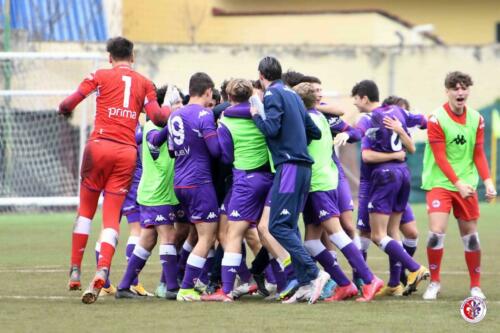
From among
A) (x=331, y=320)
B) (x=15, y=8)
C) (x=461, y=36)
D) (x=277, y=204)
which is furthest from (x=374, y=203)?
(x=461, y=36)

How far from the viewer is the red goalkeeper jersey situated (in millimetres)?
10680

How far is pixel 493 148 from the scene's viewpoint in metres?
30.2

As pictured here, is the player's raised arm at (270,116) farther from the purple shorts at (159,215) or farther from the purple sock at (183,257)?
the purple sock at (183,257)

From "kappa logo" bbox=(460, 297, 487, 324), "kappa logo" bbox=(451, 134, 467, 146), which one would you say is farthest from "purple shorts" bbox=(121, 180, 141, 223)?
"kappa logo" bbox=(460, 297, 487, 324)

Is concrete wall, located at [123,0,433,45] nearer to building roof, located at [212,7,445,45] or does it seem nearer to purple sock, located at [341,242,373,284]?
building roof, located at [212,7,445,45]

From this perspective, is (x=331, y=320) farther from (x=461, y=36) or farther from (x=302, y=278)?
(x=461, y=36)

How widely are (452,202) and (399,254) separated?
709mm

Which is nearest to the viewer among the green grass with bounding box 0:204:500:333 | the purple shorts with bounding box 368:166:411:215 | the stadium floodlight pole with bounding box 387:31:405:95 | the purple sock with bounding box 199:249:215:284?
the green grass with bounding box 0:204:500:333

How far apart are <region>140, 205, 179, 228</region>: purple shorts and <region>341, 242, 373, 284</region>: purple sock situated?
1.63 m

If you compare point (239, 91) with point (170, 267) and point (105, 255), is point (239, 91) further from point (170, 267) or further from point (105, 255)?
point (105, 255)

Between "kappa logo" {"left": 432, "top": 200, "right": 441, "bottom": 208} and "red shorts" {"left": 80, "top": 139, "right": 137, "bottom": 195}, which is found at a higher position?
"red shorts" {"left": 80, "top": 139, "right": 137, "bottom": 195}

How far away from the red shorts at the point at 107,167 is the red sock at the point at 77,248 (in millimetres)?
444

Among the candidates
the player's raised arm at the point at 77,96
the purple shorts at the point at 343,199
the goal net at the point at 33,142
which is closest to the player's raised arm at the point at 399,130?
the purple shorts at the point at 343,199

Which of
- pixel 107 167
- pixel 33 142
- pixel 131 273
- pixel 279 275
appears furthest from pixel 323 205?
pixel 33 142
